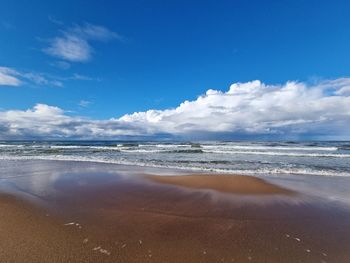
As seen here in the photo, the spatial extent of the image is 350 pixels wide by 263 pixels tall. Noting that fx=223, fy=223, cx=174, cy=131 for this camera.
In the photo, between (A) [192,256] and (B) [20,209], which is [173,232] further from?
(B) [20,209]

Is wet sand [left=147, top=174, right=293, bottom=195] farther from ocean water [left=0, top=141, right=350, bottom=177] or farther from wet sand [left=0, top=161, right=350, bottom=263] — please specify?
ocean water [left=0, top=141, right=350, bottom=177]

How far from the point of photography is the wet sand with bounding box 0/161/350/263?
3945 millimetres

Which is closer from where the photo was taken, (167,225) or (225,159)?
(167,225)

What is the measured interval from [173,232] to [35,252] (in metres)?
2.56

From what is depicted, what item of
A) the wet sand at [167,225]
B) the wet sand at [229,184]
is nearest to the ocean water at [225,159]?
the wet sand at [229,184]

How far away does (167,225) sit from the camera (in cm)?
515

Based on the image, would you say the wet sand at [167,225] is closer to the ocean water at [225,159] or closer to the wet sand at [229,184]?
the wet sand at [229,184]

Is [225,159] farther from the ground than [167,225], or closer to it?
farther from the ground

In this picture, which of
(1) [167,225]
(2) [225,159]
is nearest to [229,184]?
(1) [167,225]

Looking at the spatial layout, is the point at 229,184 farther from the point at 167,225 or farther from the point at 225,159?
the point at 225,159

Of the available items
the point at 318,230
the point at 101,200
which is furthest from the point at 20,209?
the point at 318,230

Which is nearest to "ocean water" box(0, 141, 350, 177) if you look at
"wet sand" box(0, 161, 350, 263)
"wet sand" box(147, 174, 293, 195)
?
"wet sand" box(147, 174, 293, 195)

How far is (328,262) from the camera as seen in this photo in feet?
12.5

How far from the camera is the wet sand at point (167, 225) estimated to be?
3.95m
